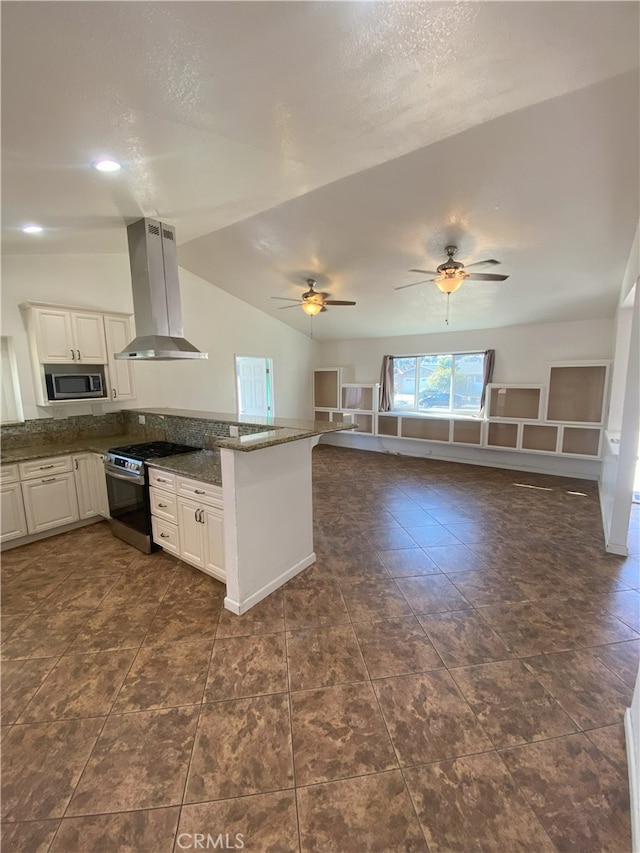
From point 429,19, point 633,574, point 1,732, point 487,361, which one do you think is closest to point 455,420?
point 487,361

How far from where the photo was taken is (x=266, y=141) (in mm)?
2043

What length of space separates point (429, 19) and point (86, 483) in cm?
432

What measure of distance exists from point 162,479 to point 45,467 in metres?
1.44

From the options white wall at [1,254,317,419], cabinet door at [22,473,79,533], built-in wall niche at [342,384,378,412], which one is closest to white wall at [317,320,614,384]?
built-in wall niche at [342,384,378,412]

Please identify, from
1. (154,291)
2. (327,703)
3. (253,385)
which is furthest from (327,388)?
(327,703)

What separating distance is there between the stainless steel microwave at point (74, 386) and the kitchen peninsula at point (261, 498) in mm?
1726

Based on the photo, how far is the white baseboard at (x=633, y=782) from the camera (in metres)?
1.16

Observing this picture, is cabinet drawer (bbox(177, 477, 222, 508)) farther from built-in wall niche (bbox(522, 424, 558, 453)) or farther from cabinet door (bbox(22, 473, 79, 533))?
built-in wall niche (bbox(522, 424, 558, 453))

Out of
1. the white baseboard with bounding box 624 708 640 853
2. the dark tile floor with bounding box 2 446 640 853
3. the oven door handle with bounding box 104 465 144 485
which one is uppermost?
the oven door handle with bounding box 104 465 144 485

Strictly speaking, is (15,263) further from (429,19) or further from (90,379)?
(429,19)

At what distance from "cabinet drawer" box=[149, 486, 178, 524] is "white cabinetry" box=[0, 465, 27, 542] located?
132cm

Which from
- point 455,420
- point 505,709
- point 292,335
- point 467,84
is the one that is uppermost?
point 467,84

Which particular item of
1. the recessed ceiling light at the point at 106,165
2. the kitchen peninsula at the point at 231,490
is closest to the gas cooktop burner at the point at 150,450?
the kitchen peninsula at the point at 231,490

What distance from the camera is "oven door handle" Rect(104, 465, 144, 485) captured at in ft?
9.89
